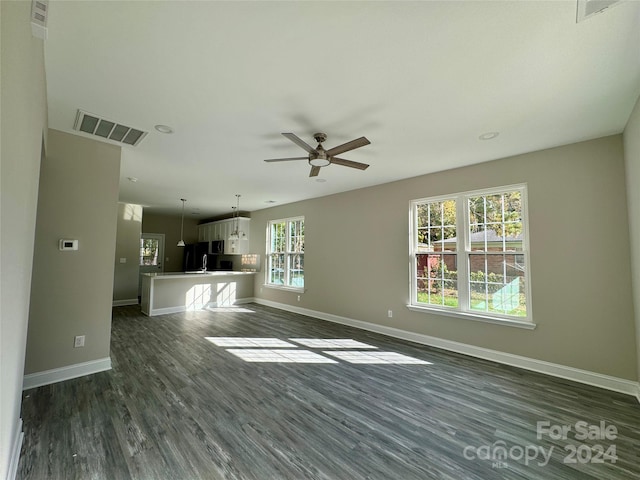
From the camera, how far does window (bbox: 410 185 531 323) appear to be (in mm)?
3637

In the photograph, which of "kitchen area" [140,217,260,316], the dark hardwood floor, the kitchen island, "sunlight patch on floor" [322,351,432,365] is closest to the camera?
the dark hardwood floor

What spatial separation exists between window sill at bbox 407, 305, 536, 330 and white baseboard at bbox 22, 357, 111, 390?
4.28 m

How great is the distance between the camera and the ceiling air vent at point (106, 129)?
2689mm

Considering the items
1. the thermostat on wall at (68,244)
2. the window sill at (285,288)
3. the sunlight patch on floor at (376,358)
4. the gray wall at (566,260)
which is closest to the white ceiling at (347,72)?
the gray wall at (566,260)

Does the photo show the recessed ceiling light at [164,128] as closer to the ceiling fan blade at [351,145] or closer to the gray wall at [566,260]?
the ceiling fan blade at [351,145]

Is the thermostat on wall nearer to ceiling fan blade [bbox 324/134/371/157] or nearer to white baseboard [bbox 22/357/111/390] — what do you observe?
white baseboard [bbox 22/357/111/390]

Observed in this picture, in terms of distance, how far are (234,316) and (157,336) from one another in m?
1.80

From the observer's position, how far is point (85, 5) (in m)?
1.48

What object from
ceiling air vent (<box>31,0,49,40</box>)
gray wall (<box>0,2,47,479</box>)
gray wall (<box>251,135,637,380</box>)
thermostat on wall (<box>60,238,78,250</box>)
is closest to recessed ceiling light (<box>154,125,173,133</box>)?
gray wall (<box>0,2,47,479</box>)

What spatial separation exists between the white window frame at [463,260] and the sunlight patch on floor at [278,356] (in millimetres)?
1835

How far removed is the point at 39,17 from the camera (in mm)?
1407

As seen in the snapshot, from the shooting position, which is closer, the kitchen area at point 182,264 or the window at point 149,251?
the kitchen area at point 182,264

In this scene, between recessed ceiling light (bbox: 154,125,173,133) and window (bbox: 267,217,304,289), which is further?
window (bbox: 267,217,304,289)

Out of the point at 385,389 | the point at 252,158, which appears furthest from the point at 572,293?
the point at 252,158
